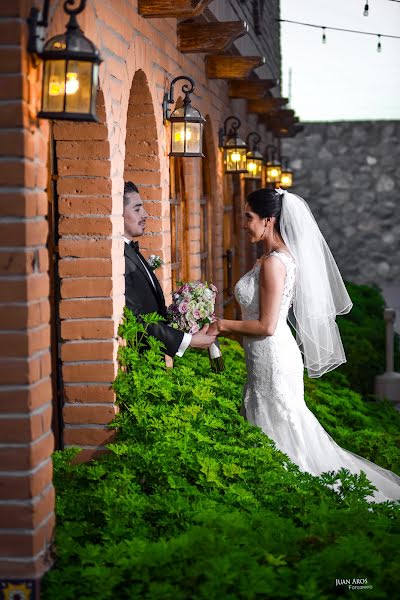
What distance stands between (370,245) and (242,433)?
60.1 ft

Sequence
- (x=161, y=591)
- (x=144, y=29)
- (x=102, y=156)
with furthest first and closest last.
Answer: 1. (x=144, y=29)
2. (x=102, y=156)
3. (x=161, y=591)

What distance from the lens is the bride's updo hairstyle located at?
20.6 feet

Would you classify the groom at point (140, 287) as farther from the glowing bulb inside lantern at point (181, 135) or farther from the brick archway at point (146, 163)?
the glowing bulb inside lantern at point (181, 135)

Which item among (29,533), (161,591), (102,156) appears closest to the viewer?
(161,591)

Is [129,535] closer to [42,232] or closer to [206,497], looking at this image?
[206,497]

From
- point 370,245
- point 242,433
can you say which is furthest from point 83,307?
point 370,245

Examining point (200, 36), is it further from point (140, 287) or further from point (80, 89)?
point (80, 89)

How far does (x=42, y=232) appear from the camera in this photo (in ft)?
13.7

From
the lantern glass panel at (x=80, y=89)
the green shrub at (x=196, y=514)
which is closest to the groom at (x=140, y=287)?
the green shrub at (x=196, y=514)

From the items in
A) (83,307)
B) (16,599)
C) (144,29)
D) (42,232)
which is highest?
(144,29)

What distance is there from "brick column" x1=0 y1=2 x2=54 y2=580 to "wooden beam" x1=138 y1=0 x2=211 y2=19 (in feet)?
8.30

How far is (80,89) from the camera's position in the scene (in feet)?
13.2

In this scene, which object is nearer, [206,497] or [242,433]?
[206,497]

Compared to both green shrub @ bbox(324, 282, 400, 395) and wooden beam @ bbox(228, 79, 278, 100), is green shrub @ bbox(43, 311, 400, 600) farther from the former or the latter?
wooden beam @ bbox(228, 79, 278, 100)
